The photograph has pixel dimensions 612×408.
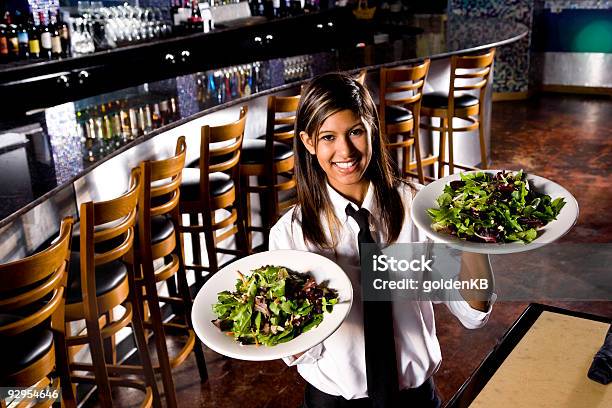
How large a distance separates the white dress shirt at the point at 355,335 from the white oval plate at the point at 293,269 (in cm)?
8

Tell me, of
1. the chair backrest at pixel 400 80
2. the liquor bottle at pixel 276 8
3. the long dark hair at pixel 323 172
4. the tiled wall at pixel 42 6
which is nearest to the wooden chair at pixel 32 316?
the long dark hair at pixel 323 172

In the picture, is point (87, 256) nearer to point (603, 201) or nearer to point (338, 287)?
point (338, 287)

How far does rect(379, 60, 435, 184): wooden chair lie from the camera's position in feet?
15.2

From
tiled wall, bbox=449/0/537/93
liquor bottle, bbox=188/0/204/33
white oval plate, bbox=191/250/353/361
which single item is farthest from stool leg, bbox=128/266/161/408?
tiled wall, bbox=449/0/537/93

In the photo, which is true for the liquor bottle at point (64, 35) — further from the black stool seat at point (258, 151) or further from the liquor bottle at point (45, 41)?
the black stool seat at point (258, 151)

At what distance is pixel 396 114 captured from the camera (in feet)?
15.6

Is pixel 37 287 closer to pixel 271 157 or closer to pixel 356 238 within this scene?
pixel 356 238

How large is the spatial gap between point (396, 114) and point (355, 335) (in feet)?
10.7

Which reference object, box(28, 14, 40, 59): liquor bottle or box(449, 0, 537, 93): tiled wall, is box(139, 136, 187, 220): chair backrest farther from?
box(449, 0, 537, 93): tiled wall

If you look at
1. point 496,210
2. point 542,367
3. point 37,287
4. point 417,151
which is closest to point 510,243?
point 496,210

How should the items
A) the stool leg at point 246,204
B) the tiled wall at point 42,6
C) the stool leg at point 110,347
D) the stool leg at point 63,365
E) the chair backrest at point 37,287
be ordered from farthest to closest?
the tiled wall at point 42,6, the stool leg at point 246,204, the stool leg at point 110,347, the stool leg at point 63,365, the chair backrest at point 37,287

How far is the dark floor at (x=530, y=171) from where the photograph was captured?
10.4ft

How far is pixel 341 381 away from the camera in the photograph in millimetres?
1650

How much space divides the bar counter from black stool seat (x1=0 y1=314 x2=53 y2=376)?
367mm
